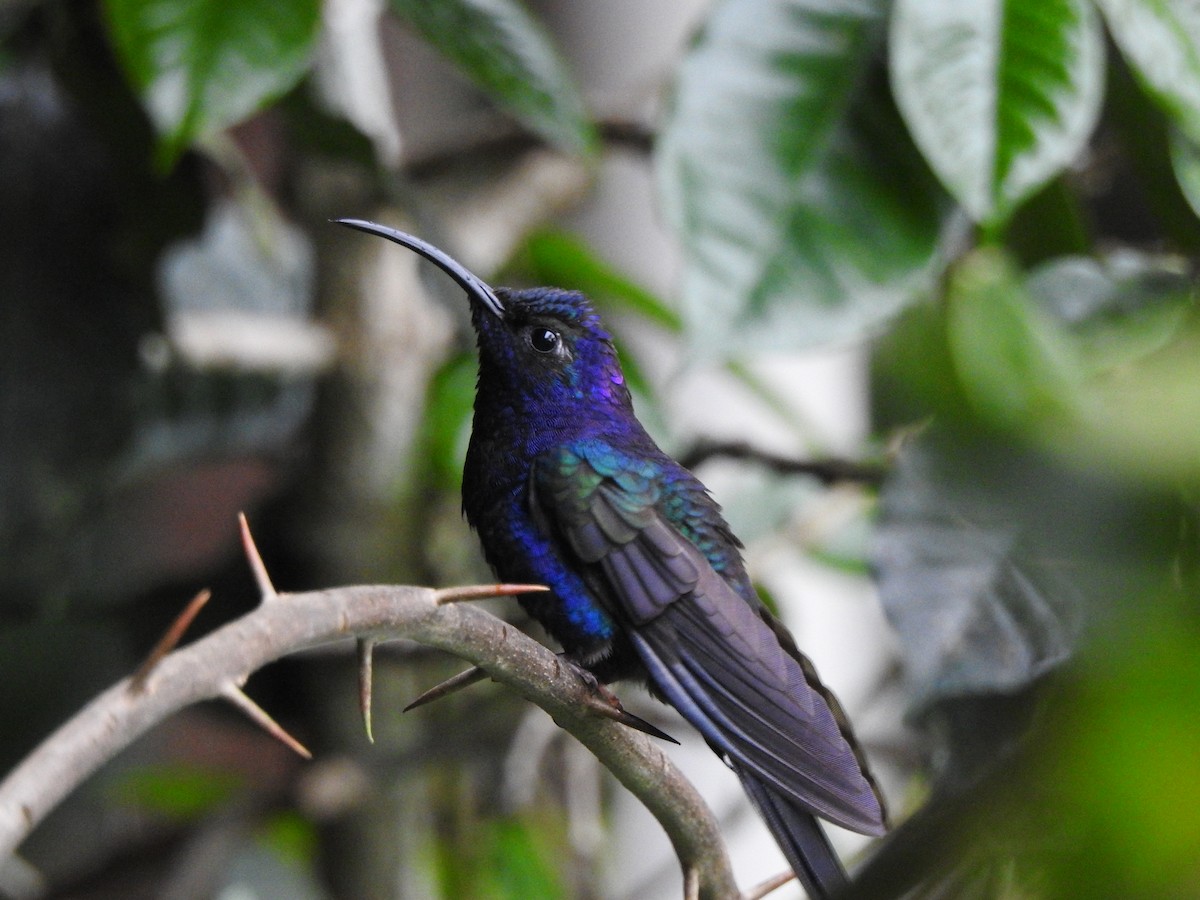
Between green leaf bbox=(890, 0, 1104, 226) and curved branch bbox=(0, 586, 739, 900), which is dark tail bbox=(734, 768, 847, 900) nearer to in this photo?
curved branch bbox=(0, 586, 739, 900)

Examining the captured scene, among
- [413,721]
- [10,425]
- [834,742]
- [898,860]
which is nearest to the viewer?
[898,860]

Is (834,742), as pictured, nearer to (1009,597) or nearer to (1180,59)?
(1009,597)

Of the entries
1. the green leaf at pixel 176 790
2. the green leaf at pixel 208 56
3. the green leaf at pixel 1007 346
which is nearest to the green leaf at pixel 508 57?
the green leaf at pixel 208 56

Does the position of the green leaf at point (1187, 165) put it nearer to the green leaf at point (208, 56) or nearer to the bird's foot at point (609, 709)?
the bird's foot at point (609, 709)

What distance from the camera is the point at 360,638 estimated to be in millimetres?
735

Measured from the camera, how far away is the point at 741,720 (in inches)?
43.6

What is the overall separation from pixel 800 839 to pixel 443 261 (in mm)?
732

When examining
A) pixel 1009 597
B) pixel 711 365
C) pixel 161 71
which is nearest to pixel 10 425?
pixel 161 71

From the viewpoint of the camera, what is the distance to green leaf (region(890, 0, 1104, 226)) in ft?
4.46

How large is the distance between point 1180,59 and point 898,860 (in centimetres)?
117

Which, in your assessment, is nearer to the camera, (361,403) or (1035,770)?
(1035,770)

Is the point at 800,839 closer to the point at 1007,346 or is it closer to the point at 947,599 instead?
the point at 947,599

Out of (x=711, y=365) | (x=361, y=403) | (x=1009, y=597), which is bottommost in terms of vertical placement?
(x=361, y=403)

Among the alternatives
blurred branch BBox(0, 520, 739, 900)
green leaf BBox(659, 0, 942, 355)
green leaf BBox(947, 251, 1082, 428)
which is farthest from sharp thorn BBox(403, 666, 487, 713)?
→ green leaf BBox(659, 0, 942, 355)
